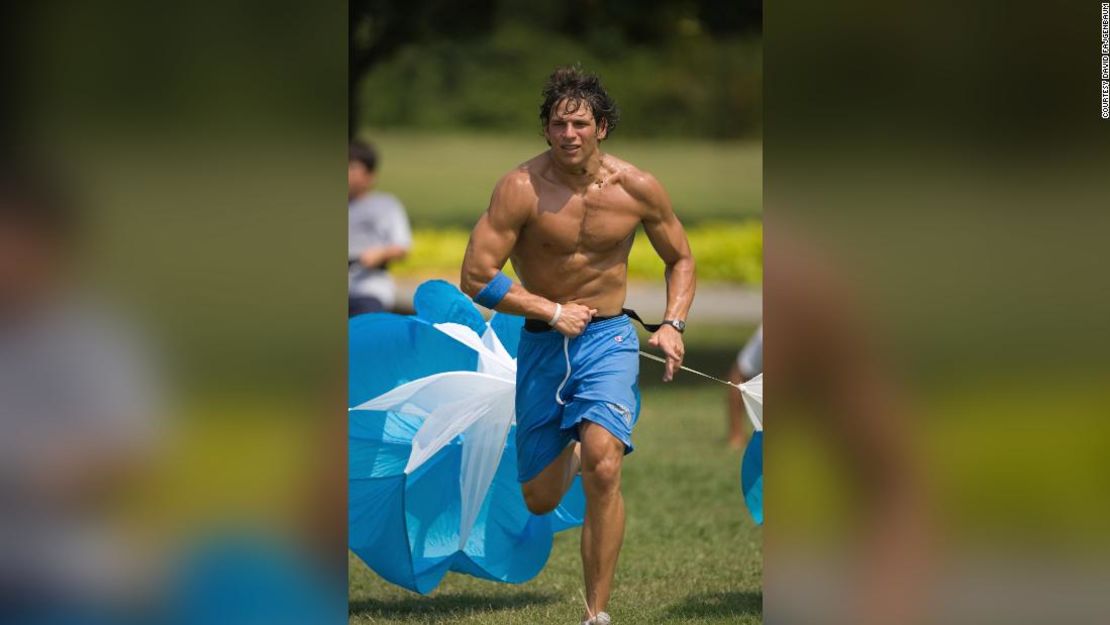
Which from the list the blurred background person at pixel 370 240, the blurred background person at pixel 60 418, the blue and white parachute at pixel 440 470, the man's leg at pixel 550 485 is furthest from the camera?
the blurred background person at pixel 370 240

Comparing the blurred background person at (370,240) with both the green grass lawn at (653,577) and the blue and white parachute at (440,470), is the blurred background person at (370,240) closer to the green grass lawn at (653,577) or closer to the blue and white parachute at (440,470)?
the green grass lawn at (653,577)

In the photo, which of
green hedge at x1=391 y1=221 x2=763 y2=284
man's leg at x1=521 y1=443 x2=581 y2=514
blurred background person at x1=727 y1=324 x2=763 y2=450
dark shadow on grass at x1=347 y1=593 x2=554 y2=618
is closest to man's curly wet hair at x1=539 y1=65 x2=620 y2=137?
man's leg at x1=521 y1=443 x2=581 y2=514

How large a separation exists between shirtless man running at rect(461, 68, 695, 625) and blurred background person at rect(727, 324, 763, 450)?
299 cm

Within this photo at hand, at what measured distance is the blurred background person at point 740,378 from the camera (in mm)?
8844

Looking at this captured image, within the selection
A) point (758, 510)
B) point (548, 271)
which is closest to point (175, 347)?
point (548, 271)

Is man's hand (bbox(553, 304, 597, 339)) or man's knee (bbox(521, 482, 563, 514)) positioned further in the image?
man's knee (bbox(521, 482, 563, 514))

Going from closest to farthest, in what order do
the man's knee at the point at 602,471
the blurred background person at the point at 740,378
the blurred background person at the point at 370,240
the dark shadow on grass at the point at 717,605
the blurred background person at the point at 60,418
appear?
the blurred background person at the point at 60,418
the man's knee at the point at 602,471
the dark shadow on grass at the point at 717,605
the blurred background person at the point at 740,378
the blurred background person at the point at 370,240

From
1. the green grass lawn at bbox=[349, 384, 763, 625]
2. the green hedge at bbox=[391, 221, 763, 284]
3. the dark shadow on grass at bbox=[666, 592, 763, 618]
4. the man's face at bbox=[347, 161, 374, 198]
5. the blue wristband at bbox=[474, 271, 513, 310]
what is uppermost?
the man's face at bbox=[347, 161, 374, 198]

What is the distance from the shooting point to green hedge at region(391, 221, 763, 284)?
2105 cm

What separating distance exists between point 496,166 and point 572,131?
2802 cm

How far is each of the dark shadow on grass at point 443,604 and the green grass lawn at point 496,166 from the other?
2351 cm

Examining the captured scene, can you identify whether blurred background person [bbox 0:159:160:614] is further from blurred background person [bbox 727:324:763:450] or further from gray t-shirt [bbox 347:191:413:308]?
gray t-shirt [bbox 347:191:413:308]

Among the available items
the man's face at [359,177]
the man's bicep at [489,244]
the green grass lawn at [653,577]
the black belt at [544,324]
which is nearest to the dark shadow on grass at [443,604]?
the green grass lawn at [653,577]

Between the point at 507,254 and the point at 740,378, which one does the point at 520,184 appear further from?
the point at 740,378
